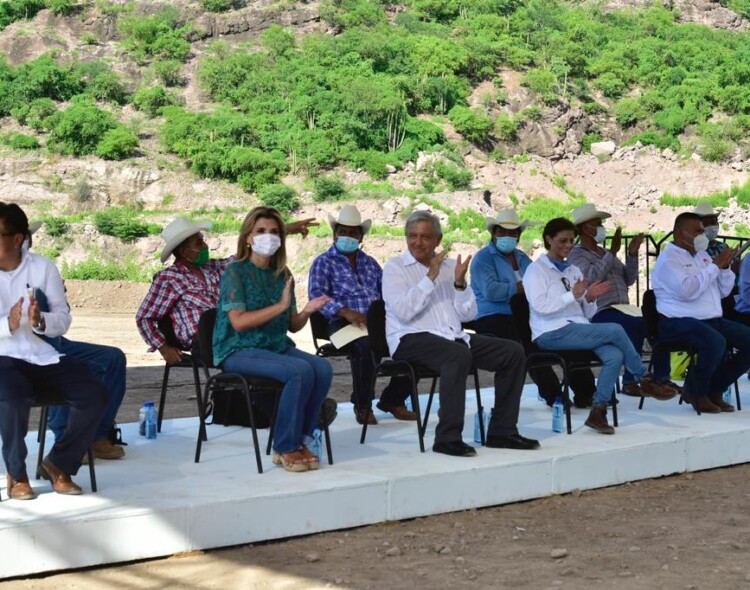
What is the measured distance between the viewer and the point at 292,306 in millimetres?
5867

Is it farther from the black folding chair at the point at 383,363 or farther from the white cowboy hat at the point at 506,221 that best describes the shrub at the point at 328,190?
the black folding chair at the point at 383,363

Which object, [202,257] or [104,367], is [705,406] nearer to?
[202,257]

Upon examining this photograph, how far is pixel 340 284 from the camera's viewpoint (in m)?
7.69

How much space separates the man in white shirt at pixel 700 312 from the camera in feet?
25.3

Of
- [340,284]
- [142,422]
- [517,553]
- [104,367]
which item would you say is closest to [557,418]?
[340,284]

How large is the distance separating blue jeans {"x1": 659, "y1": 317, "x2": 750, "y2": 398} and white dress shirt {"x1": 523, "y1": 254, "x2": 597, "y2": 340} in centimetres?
96

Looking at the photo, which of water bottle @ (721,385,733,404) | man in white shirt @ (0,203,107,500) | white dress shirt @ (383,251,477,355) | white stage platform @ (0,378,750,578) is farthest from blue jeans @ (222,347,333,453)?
water bottle @ (721,385,733,404)

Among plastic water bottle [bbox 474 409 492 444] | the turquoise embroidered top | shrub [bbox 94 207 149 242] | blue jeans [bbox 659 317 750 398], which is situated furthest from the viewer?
shrub [bbox 94 207 149 242]

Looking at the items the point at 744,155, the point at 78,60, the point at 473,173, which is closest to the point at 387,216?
the point at 473,173

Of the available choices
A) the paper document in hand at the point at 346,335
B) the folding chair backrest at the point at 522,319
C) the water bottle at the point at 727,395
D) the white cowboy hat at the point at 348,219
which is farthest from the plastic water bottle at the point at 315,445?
the water bottle at the point at 727,395

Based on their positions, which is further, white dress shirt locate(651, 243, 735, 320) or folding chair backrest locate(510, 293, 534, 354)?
white dress shirt locate(651, 243, 735, 320)

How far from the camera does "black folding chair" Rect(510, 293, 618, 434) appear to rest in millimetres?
6844

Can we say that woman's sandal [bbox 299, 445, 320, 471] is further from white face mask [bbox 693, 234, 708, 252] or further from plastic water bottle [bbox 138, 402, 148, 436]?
white face mask [bbox 693, 234, 708, 252]

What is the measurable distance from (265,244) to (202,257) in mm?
1259
